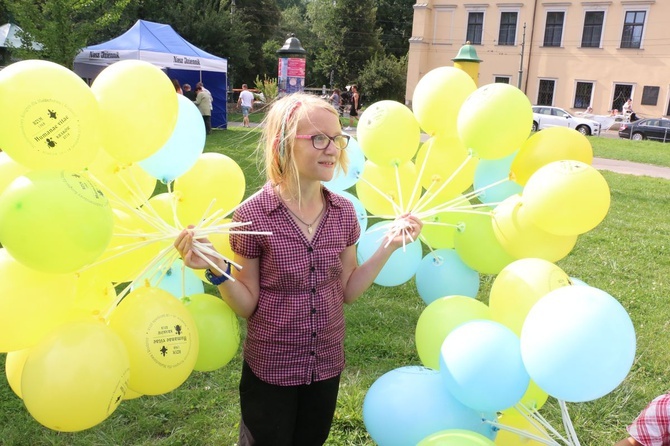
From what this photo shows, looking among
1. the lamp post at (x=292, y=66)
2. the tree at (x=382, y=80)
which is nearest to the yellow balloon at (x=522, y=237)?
the lamp post at (x=292, y=66)

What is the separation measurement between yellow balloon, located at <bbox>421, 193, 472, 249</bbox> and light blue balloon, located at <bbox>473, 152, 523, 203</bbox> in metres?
0.11

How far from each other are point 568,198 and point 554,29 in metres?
30.2

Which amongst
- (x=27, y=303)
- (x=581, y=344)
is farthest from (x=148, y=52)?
(x=581, y=344)

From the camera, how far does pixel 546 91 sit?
1139 inches

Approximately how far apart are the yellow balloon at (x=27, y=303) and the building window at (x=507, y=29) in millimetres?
31098

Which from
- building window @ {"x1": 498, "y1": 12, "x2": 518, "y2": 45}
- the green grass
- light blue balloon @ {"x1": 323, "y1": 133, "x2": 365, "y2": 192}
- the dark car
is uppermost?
building window @ {"x1": 498, "y1": 12, "x2": 518, "y2": 45}

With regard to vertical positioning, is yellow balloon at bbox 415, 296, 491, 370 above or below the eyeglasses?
below

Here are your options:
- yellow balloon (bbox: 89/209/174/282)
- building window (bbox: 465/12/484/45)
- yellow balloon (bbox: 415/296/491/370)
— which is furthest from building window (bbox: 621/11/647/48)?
yellow balloon (bbox: 89/209/174/282)

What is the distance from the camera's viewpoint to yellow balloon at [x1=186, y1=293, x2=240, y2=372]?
6.52 ft

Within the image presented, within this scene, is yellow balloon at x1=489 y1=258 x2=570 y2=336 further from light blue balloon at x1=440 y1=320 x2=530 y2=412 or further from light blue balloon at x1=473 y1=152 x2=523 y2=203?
light blue balloon at x1=473 y1=152 x2=523 y2=203

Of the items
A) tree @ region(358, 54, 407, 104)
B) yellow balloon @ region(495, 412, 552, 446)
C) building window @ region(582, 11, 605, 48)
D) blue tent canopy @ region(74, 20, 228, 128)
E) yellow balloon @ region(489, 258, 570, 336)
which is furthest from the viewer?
tree @ region(358, 54, 407, 104)

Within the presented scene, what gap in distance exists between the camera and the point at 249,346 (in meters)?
1.94

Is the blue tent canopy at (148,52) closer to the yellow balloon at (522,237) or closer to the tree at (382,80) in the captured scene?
the yellow balloon at (522,237)

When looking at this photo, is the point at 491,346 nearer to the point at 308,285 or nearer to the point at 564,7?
the point at 308,285
